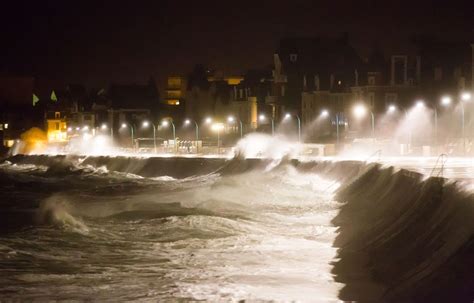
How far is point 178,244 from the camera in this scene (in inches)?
1244

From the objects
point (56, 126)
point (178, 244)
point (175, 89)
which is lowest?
point (178, 244)

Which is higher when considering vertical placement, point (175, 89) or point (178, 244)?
point (175, 89)

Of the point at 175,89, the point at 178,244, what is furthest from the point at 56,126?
the point at 178,244

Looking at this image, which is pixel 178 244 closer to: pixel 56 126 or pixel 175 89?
pixel 175 89

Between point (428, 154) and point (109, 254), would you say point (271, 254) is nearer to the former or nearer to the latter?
point (109, 254)

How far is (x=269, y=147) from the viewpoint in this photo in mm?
92125

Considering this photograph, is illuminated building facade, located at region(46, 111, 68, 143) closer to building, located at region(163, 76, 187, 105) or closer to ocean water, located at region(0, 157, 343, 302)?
building, located at region(163, 76, 187, 105)

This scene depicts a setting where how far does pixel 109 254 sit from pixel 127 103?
133522 mm

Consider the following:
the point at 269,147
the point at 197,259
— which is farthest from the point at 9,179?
the point at 197,259

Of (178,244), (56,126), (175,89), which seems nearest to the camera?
(178,244)

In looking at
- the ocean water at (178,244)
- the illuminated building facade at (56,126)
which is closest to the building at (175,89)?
the illuminated building facade at (56,126)

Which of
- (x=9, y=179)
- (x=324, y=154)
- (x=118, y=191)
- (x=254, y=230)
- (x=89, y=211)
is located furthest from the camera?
(x=9, y=179)

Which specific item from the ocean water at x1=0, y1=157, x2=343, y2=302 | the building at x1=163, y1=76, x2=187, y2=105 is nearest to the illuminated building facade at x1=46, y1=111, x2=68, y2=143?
the building at x1=163, y1=76, x2=187, y2=105

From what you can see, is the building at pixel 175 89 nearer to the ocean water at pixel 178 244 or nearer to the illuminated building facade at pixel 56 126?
the illuminated building facade at pixel 56 126
